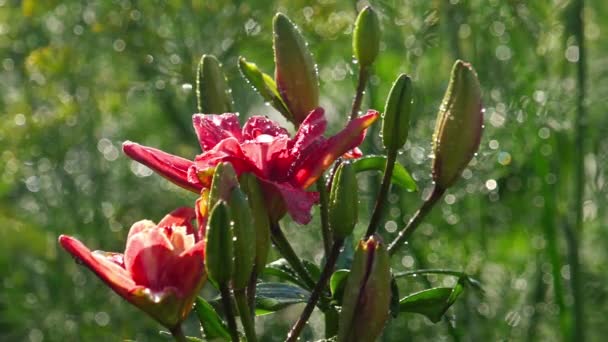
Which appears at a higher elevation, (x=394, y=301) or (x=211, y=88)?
(x=211, y=88)

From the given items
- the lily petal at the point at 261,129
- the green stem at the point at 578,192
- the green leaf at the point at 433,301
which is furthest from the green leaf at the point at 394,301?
the green stem at the point at 578,192

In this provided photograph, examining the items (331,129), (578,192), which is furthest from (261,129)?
(331,129)

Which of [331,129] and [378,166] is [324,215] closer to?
[378,166]

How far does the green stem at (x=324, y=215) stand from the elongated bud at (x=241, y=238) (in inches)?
4.3

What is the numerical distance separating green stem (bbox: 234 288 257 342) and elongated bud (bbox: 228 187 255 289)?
13 mm

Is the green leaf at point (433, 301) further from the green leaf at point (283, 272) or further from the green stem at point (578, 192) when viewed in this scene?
the green stem at point (578, 192)

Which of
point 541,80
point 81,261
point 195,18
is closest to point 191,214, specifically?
point 81,261

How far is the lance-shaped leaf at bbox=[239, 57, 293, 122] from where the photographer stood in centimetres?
98

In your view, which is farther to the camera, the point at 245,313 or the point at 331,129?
the point at 331,129

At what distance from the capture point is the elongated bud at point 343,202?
84 cm

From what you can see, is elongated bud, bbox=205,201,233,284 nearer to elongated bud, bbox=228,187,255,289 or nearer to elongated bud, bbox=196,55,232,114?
elongated bud, bbox=228,187,255,289

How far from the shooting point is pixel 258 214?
2.75ft

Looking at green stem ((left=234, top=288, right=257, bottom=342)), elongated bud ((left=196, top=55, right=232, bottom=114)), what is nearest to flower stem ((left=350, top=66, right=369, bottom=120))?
elongated bud ((left=196, top=55, right=232, bottom=114))

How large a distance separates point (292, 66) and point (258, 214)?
175mm
